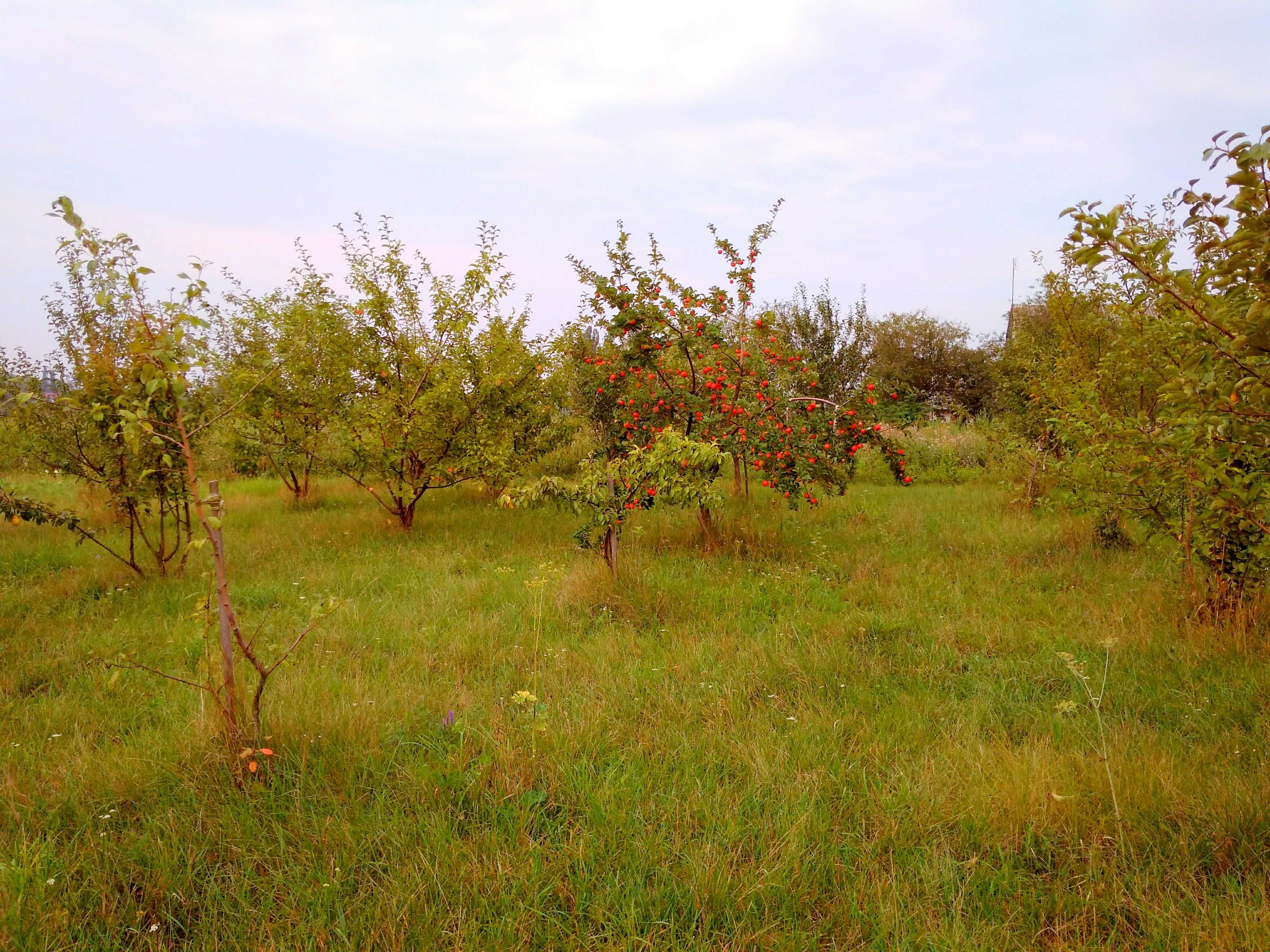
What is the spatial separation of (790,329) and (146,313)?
43.1ft

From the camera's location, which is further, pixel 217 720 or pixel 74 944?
pixel 217 720

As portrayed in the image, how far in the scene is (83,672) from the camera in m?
3.87

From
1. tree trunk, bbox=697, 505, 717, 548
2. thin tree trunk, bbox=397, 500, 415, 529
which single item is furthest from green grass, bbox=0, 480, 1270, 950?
thin tree trunk, bbox=397, 500, 415, 529

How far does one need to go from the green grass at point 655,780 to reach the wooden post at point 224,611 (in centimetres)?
24

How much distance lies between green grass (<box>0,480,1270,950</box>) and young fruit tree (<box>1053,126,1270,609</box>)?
→ 0.64 metres

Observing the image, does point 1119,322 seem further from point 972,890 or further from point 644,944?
point 644,944

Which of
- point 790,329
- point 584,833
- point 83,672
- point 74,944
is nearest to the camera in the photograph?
point 74,944

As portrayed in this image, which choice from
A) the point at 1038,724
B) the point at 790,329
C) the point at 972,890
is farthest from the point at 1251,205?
the point at 790,329

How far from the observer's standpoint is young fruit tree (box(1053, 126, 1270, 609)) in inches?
68.1

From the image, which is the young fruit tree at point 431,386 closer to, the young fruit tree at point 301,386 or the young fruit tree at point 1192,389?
the young fruit tree at point 301,386

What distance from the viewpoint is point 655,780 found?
2742 mm

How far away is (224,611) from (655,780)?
6.16 feet

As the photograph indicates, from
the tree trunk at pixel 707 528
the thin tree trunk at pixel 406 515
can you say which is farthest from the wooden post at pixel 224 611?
the thin tree trunk at pixel 406 515

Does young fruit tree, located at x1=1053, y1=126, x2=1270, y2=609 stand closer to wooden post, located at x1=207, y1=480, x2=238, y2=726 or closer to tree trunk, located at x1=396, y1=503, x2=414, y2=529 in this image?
wooden post, located at x1=207, y1=480, x2=238, y2=726
